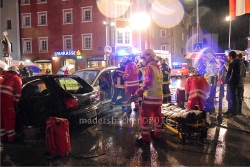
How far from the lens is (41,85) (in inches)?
254

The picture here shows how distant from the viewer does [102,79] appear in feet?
27.6

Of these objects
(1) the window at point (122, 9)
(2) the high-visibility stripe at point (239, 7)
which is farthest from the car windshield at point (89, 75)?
(1) the window at point (122, 9)

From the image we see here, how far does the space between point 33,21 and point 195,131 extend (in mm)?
32113

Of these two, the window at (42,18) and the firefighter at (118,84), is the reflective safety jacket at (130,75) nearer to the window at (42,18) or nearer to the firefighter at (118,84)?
the firefighter at (118,84)

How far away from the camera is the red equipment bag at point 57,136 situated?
470 cm

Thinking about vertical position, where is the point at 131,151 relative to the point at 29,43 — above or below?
below

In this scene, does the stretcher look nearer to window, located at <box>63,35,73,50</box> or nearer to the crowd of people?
the crowd of people

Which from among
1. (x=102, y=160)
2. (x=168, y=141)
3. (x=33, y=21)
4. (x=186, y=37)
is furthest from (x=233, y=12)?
(x=186, y=37)

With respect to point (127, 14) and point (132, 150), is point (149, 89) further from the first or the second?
point (127, 14)

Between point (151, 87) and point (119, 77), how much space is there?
129 inches

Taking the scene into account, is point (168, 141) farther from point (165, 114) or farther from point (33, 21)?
point (33, 21)

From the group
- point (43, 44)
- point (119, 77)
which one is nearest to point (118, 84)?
point (119, 77)

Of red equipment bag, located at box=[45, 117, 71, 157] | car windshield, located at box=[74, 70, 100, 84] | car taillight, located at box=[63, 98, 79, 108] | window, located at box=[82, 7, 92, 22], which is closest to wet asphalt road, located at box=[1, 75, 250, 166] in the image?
red equipment bag, located at box=[45, 117, 71, 157]

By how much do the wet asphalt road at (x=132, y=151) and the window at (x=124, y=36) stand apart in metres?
23.8
